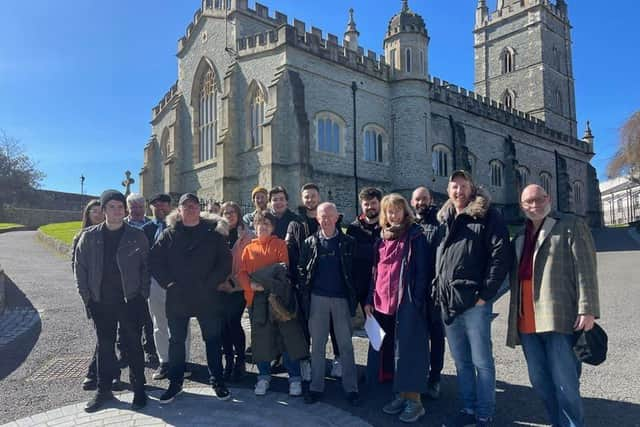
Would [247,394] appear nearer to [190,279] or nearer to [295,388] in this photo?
[295,388]

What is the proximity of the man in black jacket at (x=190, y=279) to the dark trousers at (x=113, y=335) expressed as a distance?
1.08ft

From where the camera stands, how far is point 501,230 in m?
3.89

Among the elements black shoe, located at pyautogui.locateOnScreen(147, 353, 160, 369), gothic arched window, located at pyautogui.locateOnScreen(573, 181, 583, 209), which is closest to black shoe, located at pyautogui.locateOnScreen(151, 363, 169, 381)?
black shoe, located at pyautogui.locateOnScreen(147, 353, 160, 369)

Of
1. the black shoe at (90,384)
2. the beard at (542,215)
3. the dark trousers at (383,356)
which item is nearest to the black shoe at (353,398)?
the dark trousers at (383,356)

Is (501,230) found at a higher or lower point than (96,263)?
higher

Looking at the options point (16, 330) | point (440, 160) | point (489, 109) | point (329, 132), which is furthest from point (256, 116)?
point (489, 109)

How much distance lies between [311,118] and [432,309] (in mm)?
18413

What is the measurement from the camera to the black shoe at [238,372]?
5.28 meters

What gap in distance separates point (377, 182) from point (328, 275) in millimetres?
19911

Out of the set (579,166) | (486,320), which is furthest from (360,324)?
(579,166)

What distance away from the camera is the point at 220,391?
4684 mm

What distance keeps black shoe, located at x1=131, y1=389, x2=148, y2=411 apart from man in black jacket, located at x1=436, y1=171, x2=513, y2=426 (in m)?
3.03

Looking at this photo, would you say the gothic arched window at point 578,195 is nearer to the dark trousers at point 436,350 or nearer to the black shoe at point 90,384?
the dark trousers at point 436,350

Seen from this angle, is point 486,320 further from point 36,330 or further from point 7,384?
point 36,330
